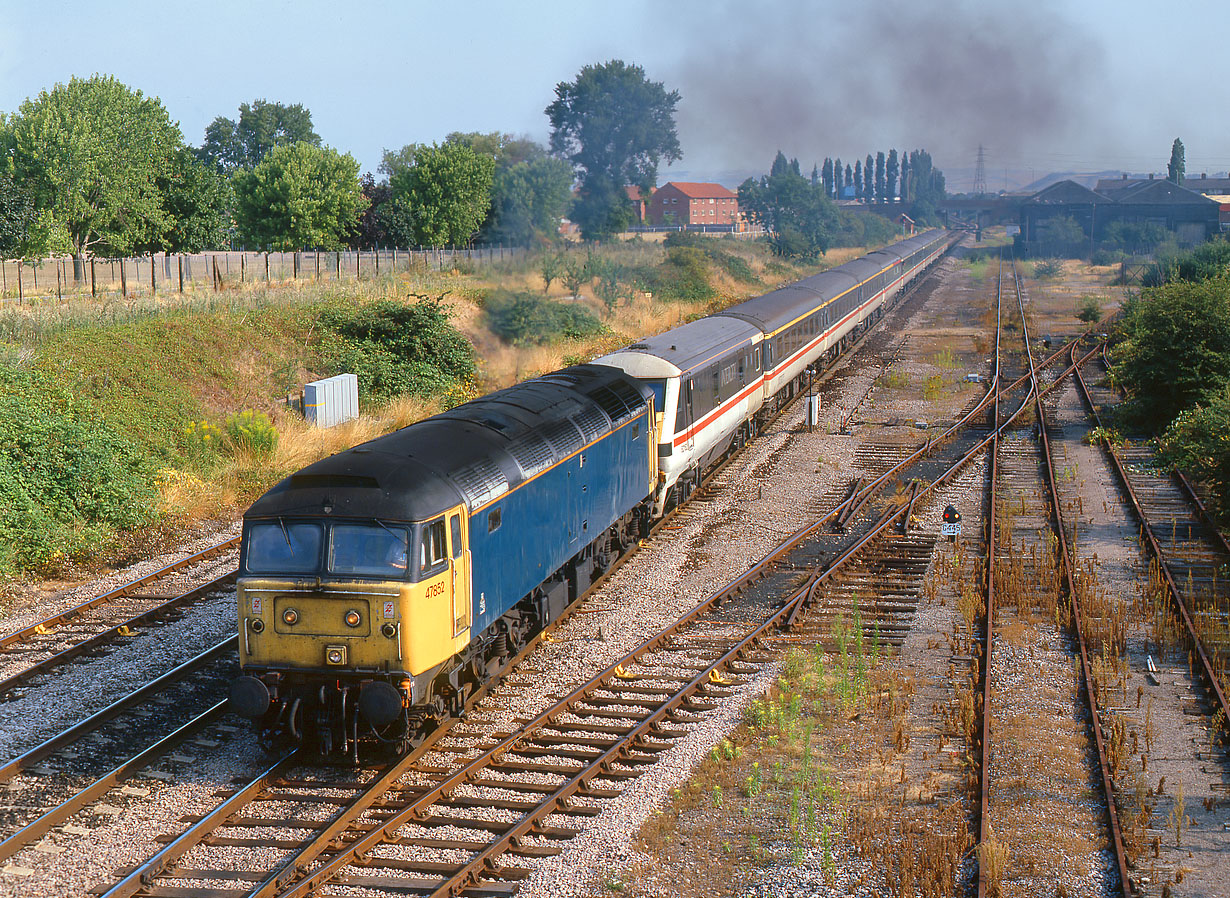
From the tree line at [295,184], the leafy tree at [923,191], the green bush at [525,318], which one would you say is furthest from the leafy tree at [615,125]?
the leafy tree at [923,191]

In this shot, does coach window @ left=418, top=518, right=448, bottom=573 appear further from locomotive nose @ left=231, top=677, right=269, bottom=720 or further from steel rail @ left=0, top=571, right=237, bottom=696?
steel rail @ left=0, top=571, right=237, bottom=696

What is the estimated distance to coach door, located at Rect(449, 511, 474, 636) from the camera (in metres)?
10.6

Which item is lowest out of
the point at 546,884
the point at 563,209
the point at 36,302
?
the point at 546,884

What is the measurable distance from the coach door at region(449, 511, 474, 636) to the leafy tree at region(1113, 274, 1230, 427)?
21.8 metres

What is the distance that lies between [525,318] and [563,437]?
2089cm

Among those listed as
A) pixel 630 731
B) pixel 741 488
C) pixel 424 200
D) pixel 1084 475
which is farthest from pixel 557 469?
pixel 424 200

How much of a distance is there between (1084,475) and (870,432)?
6.15 meters

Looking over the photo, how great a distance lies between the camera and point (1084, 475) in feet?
79.5

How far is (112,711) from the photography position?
11719 millimetres

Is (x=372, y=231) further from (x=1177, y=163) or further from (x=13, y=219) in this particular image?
(x=1177, y=163)

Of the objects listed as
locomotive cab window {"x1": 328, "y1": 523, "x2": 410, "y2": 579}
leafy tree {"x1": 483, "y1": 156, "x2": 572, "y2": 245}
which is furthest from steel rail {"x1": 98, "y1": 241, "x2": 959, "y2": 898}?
leafy tree {"x1": 483, "y1": 156, "x2": 572, "y2": 245}

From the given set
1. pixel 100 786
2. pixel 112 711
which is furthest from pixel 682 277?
pixel 100 786

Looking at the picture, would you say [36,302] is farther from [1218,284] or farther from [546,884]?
[1218,284]

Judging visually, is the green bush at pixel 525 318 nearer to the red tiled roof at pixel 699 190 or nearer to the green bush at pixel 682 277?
the green bush at pixel 682 277
